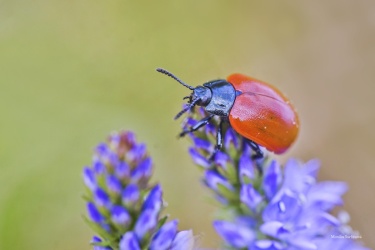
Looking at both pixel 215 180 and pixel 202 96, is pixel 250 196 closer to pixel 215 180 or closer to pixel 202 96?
pixel 215 180

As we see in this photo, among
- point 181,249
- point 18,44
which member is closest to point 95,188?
point 181,249

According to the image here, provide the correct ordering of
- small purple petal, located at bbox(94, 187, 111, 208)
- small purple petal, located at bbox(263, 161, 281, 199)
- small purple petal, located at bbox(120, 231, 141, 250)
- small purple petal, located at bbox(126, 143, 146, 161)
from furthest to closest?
1. small purple petal, located at bbox(263, 161, 281, 199)
2. small purple petal, located at bbox(126, 143, 146, 161)
3. small purple petal, located at bbox(94, 187, 111, 208)
4. small purple petal, located at bbox(120, 231, 141, 250)

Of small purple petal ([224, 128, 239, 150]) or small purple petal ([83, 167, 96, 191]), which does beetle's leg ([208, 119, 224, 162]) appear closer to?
small purple petal ([224, 128, 239, 150])

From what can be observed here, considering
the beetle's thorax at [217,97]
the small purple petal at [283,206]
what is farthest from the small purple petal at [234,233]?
the beetle's thorax at [217,97]

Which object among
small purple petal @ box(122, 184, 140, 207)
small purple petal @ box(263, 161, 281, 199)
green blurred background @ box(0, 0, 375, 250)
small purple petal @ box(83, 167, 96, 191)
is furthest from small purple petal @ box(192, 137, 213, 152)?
green blurred background @ box(0, 0, 375, 250)

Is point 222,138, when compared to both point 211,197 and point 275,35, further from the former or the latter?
point 275,35

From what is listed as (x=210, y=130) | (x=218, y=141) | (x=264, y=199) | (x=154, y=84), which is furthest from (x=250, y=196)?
(x=154, y=84)

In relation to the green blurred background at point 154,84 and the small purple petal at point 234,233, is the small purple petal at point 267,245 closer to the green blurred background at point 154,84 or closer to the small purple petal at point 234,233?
the small purple petal at point 234,233
